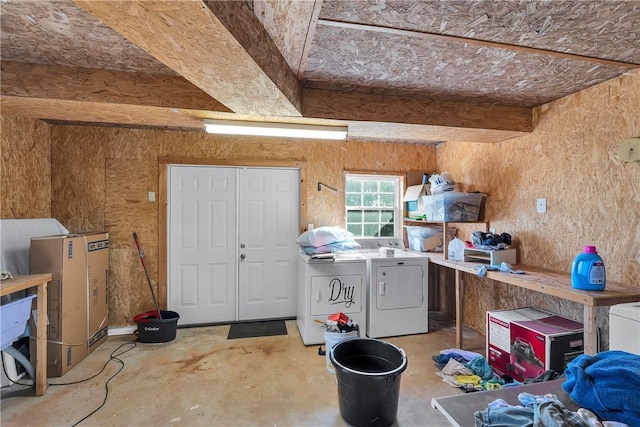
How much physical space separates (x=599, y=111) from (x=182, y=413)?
3842 millimetres

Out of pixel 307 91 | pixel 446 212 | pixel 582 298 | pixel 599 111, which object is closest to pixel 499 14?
pixel 307 91

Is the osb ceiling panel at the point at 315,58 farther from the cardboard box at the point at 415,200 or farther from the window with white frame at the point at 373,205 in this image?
the window with white frame at the point at 373,205

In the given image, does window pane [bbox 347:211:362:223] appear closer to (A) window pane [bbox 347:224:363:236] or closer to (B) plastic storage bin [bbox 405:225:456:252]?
(A) window pane [bbox 347:224:363:236]

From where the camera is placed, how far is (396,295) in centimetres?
334

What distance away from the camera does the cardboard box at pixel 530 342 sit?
6.95 ft

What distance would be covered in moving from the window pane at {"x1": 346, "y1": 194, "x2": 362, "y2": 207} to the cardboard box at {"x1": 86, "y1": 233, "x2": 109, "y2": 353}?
9.75 ft

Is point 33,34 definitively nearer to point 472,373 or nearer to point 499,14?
point 499,14

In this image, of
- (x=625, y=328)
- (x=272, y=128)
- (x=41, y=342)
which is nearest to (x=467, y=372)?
(x=625, y=328)

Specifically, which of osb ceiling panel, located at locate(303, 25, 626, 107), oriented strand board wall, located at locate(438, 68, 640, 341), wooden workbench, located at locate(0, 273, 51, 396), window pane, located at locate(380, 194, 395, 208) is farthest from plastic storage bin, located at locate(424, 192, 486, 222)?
wooden workbench, located at locate(0, 273, 51, 396)

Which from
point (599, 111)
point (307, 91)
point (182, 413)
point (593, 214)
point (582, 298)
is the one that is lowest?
point (182, 413)

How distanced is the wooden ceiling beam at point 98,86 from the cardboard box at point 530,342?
3032 millimetres

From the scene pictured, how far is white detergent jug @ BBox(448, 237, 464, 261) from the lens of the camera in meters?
3.25

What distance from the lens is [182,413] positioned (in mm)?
2078

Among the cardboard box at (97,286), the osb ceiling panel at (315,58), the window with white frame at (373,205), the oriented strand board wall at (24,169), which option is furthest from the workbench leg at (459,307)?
the oriented strand board wall at (24,169)
